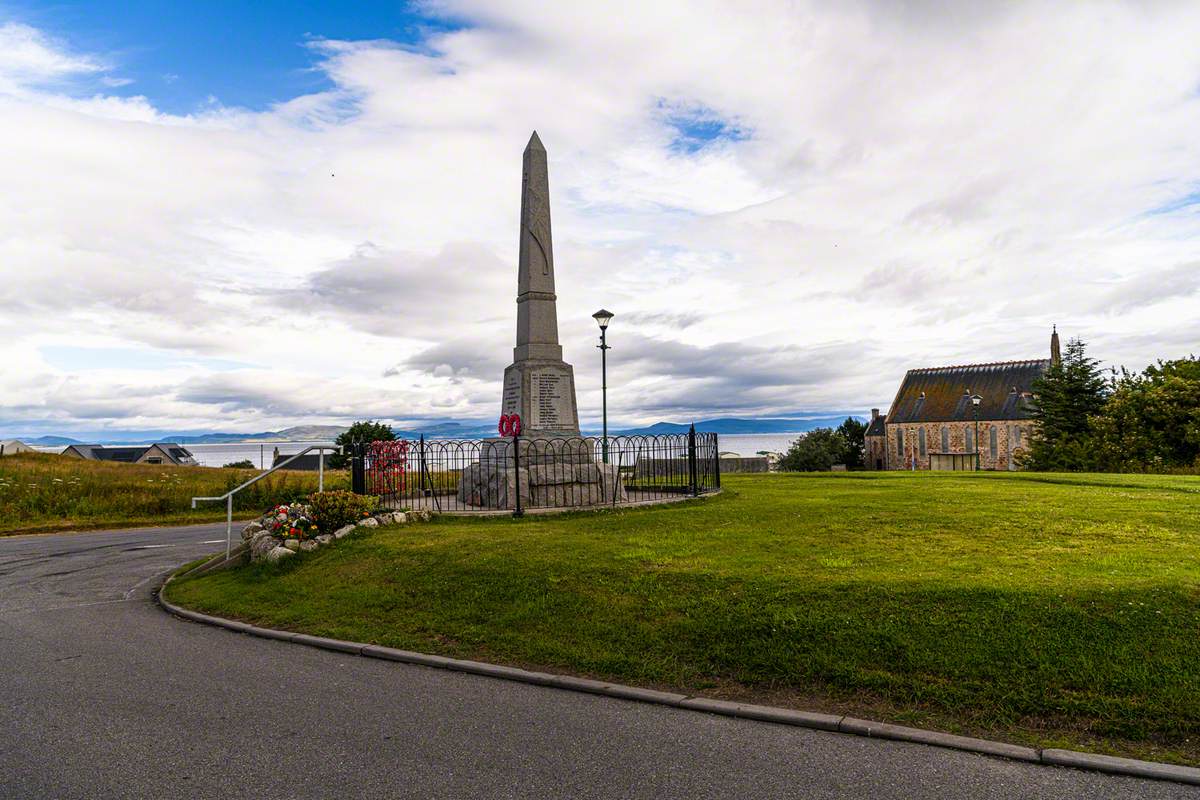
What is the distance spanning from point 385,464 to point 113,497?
42.4 feet

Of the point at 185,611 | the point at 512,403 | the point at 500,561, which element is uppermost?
the point at 512,403

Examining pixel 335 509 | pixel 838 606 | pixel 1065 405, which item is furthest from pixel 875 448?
pixel 838 606

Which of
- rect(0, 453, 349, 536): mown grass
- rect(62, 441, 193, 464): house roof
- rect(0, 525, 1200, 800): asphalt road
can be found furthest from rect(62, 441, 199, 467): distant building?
rect(0, 525, 1200, 800): asphalt road

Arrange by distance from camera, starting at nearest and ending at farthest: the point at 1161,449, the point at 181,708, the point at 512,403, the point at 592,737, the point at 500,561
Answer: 1. the point at 592,737
2. the point at 181,708
3. the point at 500,561
4. the point at 512,403
5. the point at 1161,449

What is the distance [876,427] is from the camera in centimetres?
8944

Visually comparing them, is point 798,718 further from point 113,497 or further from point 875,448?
point 875,448

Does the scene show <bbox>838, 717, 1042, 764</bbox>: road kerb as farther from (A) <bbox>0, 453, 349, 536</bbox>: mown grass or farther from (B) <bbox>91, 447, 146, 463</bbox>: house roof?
(B) <bbox>91, 447, 146, 463</bbox>: house roof

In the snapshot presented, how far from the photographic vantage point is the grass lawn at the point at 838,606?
5.75 metres

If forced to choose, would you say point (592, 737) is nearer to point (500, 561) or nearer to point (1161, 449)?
point (500, 561)

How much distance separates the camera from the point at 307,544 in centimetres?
1260

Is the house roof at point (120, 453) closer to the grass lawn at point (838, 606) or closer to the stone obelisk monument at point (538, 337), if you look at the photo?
the stone obelisk monument at point (538, 337)

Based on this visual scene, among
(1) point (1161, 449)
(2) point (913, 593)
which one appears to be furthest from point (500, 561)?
(1) point (1161, 449)

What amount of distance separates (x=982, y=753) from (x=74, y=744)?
644 centimetres

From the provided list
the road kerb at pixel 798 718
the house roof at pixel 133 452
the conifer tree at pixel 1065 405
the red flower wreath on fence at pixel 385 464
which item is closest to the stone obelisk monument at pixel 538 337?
the red flower wreath on fence at pixel 385 464
